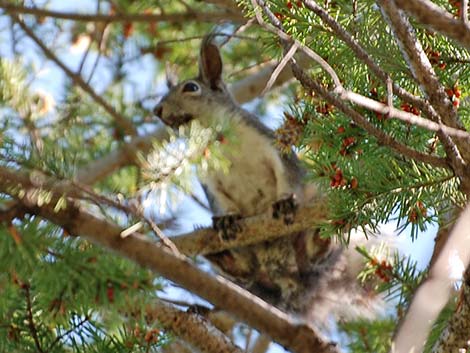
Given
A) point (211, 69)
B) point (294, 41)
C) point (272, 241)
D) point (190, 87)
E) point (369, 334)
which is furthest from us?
point (211, 69)

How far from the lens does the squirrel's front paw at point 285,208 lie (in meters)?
3.69

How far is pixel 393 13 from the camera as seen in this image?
176 centimetres

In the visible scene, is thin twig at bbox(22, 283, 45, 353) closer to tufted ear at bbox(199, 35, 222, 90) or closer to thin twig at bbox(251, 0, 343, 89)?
thin twig at bbox(251, 0, 343, 89)

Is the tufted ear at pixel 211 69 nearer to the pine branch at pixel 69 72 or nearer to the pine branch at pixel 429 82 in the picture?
the pine branch at pixel 69 72

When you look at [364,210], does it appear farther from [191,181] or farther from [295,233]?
[295,233]

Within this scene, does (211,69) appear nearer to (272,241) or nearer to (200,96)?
(200,96)

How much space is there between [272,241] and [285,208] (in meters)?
0.28

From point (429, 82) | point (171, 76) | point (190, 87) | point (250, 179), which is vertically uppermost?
point (171, 76)

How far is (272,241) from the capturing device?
3951 millimetres

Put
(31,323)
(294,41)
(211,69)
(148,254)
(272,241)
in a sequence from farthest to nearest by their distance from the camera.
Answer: (211,69)
(272,241)
(31,323)
(294,41)
(148,254)

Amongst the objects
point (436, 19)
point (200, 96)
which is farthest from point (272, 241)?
point (436, 19)

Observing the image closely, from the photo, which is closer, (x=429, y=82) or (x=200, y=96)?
(x=429, y=82)

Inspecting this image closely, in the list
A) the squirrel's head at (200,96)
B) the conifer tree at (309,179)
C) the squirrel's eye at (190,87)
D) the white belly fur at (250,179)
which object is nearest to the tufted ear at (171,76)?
the squirrel's head at (200,96)

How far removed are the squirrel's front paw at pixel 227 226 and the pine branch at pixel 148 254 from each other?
7.34 feet
